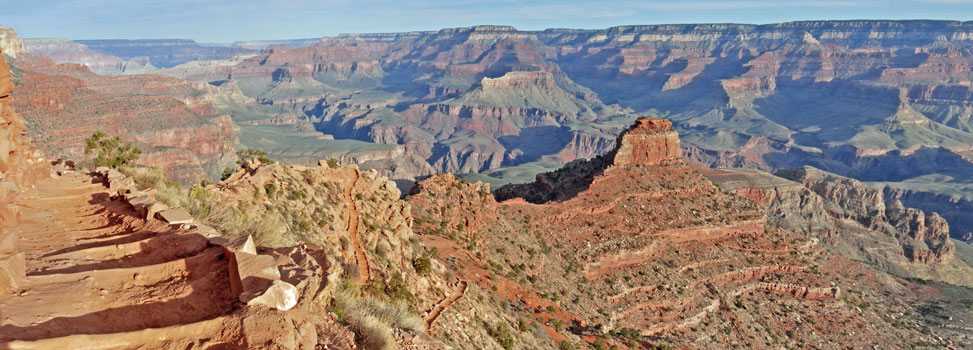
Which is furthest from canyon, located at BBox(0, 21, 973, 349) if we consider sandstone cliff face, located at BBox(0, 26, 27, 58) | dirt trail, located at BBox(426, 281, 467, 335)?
sandstone cliff face, located at BBox(0, 26, 27, 58)

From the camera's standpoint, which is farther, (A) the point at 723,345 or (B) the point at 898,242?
(B) the point at 898,242

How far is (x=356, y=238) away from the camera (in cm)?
1977

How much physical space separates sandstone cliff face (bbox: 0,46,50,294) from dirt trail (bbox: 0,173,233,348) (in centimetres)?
40

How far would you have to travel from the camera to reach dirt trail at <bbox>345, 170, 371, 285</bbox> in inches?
677

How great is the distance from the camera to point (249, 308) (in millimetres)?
7766

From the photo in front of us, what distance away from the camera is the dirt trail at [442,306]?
16.4 meters

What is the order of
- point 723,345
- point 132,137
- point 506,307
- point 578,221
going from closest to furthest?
1. point 506,307
2. point 723,345
3. point 578,221
4. point 132,137

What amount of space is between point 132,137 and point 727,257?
14982 centimetres

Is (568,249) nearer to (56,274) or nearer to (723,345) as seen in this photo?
(723,345)

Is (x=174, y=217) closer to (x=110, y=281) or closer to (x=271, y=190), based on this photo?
(x=110, y=281)

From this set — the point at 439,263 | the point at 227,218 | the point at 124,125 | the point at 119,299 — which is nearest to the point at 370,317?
the point at 119,299

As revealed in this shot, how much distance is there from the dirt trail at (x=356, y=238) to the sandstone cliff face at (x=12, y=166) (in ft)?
27.6

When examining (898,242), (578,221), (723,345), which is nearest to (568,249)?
(578,221)

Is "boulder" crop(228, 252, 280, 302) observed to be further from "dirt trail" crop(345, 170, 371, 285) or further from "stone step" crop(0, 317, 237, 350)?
"dirt trail" crop(345, 170, 371, 285)
